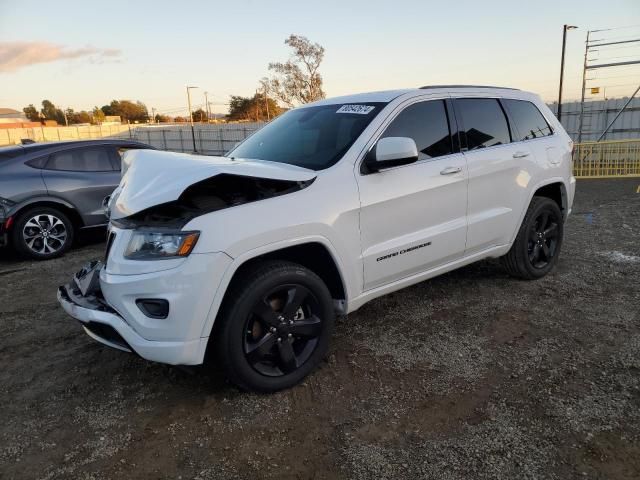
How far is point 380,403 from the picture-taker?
9.42 feet

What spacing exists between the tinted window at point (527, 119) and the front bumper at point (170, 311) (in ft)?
10.6

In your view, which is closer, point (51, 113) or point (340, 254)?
point (340, 254)

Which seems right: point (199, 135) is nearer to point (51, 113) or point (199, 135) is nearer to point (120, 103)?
point (120, 103)

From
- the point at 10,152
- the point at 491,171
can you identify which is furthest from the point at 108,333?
the point at 10,152

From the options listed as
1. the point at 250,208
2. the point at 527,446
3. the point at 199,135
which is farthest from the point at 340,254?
the point at 199,135

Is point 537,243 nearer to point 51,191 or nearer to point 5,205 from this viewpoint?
point 51,191

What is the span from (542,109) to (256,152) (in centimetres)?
298

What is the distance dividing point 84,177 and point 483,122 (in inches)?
211

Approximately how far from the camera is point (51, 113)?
110438mm

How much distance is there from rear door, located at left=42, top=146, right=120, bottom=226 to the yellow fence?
38.7 ft

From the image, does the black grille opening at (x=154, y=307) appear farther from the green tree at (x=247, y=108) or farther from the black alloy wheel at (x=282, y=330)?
the green tree at (x=247, y=108)

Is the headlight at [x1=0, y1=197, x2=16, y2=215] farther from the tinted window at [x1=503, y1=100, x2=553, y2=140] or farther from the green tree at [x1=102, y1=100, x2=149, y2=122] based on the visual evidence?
the green tree at [x1=102, y1=100, x2=149, y2=122]

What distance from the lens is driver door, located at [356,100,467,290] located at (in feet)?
10.8

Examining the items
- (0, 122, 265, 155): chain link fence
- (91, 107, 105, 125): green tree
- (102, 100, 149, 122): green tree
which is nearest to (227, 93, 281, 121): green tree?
A: (0, 122, 265, 155): chain link fence
